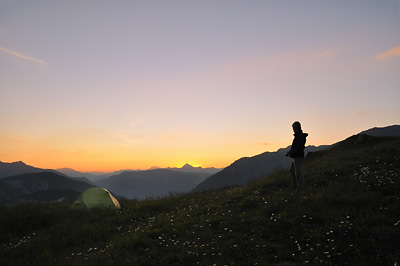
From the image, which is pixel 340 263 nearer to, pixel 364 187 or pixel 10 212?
pixel 364 187

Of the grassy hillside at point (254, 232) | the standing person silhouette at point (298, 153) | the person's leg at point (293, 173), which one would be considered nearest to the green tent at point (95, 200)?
the grassy hillside at point (254, 232)

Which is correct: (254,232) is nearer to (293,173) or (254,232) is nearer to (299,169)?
(299,169)

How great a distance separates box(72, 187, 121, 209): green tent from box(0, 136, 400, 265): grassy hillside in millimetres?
3639

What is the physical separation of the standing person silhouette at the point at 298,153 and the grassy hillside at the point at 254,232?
634mm

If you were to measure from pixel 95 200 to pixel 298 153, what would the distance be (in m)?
15.4

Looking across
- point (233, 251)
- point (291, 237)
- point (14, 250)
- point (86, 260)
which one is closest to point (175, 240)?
point (233, 251)

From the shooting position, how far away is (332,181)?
12320 millimetres

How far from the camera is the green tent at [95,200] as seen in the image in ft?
57.9

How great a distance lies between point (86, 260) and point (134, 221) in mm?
4995

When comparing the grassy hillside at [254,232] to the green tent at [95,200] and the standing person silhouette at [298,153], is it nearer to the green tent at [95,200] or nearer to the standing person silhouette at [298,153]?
the standing person silhouette at [298,153]

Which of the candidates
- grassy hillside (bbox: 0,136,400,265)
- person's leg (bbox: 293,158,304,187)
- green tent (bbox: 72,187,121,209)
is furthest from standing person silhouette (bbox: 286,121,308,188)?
green tent (bbox: 72,187,121,209)

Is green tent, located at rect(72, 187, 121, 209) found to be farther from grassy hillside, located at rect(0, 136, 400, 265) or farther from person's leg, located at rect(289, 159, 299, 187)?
person's leg, located at rect(289, 159, 299, 187)

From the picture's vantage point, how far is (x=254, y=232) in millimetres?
7836

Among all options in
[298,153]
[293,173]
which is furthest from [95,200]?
[298,153]
